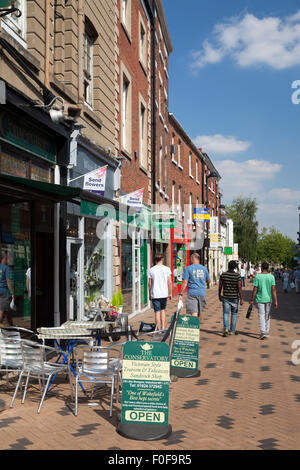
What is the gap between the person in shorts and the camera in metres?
7.93

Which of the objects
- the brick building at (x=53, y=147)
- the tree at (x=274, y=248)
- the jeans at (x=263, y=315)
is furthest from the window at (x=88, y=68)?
the tree at (x=274, y=248)

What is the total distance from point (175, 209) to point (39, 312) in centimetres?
1929

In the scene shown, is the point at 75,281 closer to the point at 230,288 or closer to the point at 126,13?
the point at 230,288

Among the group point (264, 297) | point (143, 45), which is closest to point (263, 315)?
point (264, 297)

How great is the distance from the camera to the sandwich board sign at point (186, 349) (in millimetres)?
7688

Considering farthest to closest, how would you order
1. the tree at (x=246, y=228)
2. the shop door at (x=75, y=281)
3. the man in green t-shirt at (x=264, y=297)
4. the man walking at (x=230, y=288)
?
the tree at (x=246, y=228)
the man walking at (x=230, y=288)
the man in green t-shirt at (x=264, y=297)
the shop door at (x=75, y=281)

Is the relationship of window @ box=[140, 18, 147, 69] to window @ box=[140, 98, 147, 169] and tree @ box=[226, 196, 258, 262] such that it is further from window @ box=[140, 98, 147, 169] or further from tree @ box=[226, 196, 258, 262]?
tree @ box=[226, 196, 258, 262]

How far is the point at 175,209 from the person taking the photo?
28219 mm

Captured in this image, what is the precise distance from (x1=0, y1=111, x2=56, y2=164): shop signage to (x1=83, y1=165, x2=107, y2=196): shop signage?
1287 millimetres

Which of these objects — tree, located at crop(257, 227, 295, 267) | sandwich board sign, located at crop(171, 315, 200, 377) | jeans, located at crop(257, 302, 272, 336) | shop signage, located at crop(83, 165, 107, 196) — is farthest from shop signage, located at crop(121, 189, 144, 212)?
tree, located at crop(257, 227, 295, 267)

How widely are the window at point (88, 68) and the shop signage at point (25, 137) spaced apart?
2.88 m

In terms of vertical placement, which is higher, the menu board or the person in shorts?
the person in shorts

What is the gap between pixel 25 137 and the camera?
8.41m

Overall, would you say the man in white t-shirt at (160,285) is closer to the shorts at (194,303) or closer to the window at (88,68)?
the shorts at (194,303)
